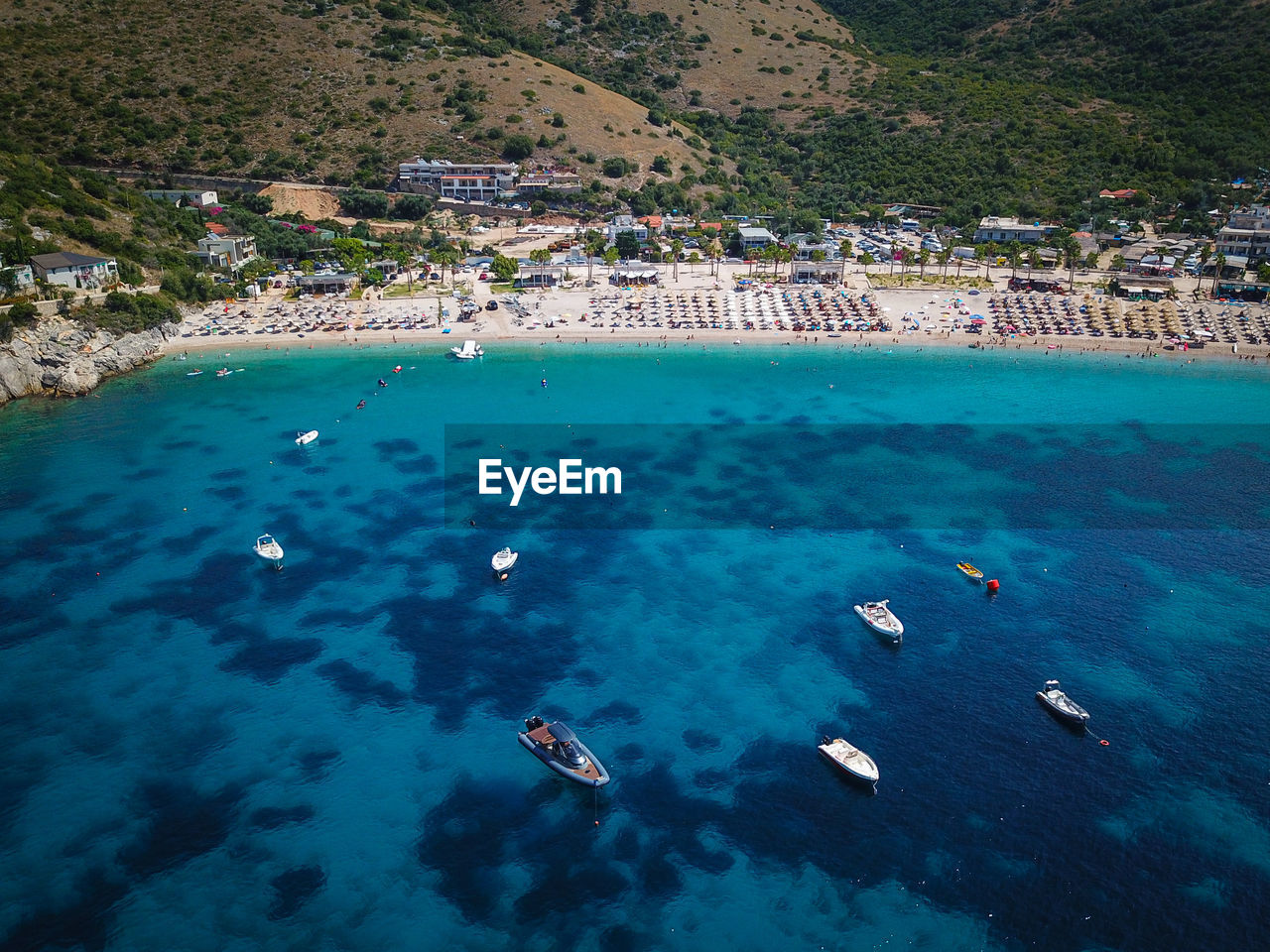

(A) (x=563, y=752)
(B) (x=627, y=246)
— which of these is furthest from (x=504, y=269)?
(A) (x=563, y=752)

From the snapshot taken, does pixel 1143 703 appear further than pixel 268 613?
No

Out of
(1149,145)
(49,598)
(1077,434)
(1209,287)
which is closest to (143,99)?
(49,598)

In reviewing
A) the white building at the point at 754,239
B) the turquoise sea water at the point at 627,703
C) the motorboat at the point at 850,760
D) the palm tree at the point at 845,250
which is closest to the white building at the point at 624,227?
the white building at the point at 754,239

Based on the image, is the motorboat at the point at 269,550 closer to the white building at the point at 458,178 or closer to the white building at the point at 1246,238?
the white building at the point at 458,178

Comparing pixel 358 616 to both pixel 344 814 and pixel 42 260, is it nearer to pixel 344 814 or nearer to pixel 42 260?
pixel 344 814

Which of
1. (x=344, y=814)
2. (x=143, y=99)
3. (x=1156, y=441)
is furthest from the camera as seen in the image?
(x=143, y=99)
